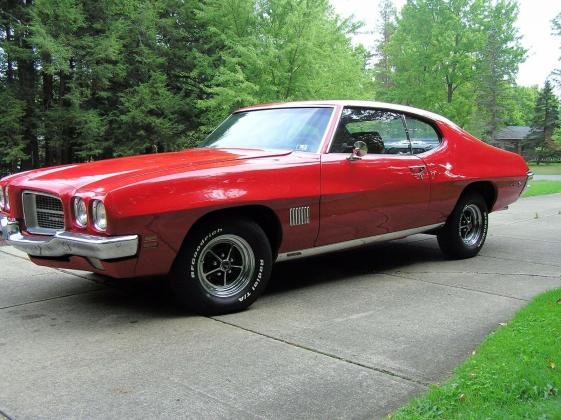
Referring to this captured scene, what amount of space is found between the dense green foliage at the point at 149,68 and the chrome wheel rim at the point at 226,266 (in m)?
11.9

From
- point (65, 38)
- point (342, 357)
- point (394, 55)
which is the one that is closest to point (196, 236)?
point (342, 357)

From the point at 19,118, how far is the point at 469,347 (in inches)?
813

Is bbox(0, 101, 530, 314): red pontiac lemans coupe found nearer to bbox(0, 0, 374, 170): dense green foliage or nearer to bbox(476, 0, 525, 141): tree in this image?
A: bbox(0, 0, 374, 170): dense green foliage

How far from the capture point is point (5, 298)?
4.78m

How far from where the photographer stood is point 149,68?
23.6 meters

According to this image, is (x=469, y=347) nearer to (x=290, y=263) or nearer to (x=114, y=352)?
(x=114, y=352)

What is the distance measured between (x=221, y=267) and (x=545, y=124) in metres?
65.6

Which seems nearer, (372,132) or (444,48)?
(372,132)

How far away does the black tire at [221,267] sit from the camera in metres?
4.13

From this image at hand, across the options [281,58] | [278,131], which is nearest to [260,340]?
[278,131]

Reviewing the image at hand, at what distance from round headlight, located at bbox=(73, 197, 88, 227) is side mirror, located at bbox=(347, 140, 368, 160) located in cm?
229

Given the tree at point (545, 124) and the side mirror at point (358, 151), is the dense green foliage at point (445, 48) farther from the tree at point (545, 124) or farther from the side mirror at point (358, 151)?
the side mirror at point (358, 151)

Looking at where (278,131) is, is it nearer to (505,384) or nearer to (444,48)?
(505,384)

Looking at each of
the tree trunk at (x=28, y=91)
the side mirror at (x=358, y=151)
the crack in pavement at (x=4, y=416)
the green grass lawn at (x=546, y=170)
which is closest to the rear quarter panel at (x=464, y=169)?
the side mirror at (x=358, y=151)
